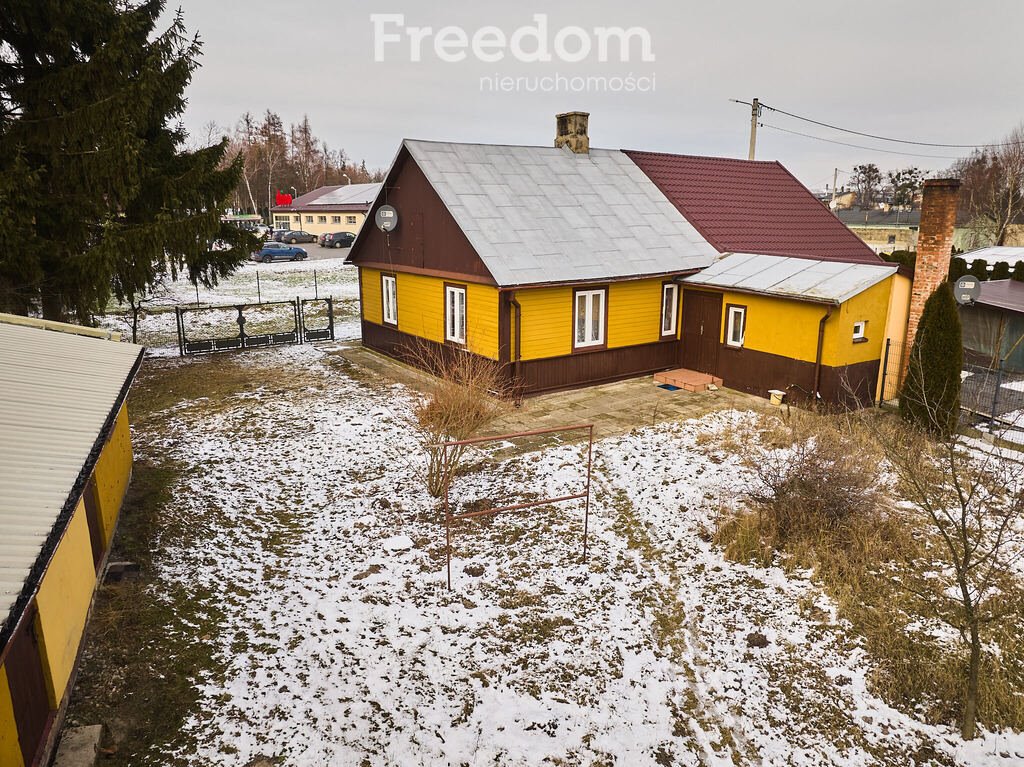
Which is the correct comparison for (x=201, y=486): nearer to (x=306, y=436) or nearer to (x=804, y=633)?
(x=306, y=436)

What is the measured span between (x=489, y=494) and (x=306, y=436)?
4.59 metres

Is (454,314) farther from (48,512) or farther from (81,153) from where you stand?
(48,512)

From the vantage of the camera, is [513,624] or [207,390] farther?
[207,390]

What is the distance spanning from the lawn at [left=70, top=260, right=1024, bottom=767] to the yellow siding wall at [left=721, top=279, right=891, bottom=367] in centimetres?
413

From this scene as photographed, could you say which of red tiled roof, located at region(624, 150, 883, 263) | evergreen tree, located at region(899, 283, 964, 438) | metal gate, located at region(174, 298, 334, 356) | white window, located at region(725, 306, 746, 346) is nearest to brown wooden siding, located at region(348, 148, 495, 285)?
metal gate, located at region(174, 298, 334, 356)

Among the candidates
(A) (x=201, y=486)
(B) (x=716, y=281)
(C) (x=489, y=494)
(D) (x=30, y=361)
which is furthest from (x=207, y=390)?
(B) (x=716, y=281)

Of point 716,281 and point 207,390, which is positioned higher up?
point 716,281

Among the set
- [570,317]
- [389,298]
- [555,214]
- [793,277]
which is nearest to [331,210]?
[389,298]

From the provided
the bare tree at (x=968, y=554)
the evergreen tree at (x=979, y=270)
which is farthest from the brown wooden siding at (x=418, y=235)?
the evergreen tree at (x=979, y=270)

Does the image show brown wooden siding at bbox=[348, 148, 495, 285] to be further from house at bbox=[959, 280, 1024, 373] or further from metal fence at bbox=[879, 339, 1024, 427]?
house at bbox=[959, 280, 1024, 373]

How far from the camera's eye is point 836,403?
14.7 metres

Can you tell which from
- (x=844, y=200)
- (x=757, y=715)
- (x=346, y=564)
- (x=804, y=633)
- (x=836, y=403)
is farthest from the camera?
(x=844, y=200)

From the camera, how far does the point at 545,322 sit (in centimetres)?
1572

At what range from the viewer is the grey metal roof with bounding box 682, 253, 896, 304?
1426cm
